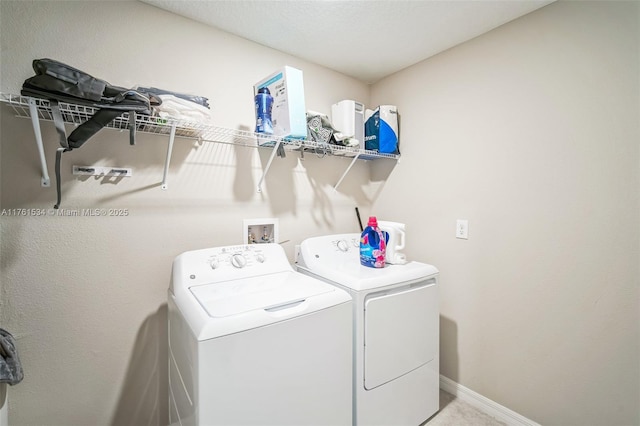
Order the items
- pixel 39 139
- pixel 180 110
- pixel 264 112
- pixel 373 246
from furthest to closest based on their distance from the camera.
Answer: pixel 373 246 < pixel 264 112 < pixel 180 110 < pixel 39 139

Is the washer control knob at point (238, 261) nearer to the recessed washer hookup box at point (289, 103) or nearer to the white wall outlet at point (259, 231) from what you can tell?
the white wall outlet at point (259, 231)

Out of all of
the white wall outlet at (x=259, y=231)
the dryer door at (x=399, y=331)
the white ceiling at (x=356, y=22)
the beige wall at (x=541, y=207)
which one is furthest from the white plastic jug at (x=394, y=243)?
the white ceiling at (x=356, y=22)

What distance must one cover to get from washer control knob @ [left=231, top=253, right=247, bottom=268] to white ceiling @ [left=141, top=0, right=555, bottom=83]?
1.35m

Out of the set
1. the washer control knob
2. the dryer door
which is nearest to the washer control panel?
the washer control knob

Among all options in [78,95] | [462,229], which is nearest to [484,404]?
[462,229]

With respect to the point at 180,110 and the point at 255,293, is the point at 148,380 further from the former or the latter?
the point at 180,110

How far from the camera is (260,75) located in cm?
190

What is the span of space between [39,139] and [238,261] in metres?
0.97

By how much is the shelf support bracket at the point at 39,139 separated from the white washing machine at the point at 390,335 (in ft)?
4.18

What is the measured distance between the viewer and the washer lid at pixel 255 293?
1082mm

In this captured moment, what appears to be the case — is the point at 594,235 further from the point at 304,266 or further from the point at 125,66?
the point at 125,66

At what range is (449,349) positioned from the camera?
6.55 ft

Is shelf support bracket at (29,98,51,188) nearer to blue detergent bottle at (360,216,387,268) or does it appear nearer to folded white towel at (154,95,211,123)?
folded white towel at (154,95,211,123)

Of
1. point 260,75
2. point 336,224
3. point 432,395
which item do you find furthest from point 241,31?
point 432,395
